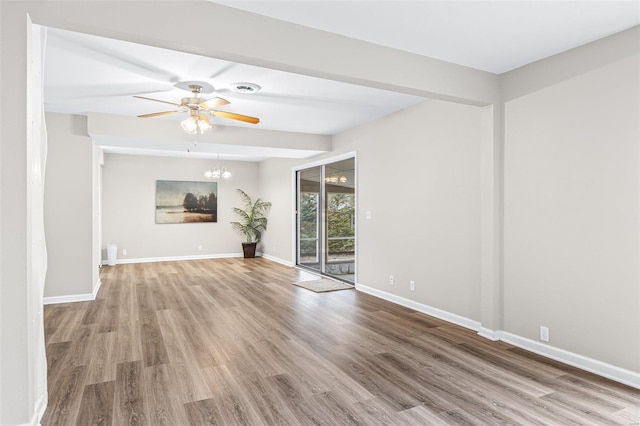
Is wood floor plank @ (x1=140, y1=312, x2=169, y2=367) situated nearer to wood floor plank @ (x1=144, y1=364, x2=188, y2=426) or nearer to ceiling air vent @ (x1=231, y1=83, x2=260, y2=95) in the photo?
wood floor plank @ (x1=144, y1=364, x2=188, y2=426)

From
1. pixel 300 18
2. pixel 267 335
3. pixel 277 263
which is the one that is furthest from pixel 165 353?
pixel 277 263

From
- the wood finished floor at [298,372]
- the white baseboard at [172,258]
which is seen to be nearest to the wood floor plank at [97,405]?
the wood finished floor at [298,372]

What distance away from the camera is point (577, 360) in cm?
304

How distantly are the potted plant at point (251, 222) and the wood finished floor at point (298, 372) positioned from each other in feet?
15.9

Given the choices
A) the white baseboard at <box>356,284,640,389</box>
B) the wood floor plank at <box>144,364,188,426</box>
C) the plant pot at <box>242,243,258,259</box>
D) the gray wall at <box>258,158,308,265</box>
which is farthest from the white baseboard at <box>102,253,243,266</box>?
the wood floor plank at <box>144,364,188,426</box>

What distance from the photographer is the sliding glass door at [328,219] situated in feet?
21.4

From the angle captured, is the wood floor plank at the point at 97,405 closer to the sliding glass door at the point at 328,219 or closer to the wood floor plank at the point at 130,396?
the wood floor plank at the point at 130,396

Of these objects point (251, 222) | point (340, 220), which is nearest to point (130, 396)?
point (340, 220)

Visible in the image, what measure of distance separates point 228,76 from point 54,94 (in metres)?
2.18

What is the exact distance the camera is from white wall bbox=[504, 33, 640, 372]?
275 cm

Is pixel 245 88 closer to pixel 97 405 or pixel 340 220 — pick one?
pixel 97 405

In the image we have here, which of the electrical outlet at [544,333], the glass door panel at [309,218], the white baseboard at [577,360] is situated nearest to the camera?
the white baseboard at [577,360]

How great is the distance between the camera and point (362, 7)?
97.9 inches

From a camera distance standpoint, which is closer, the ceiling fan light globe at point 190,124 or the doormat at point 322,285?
the ceiling fan light globe at point 190,124
